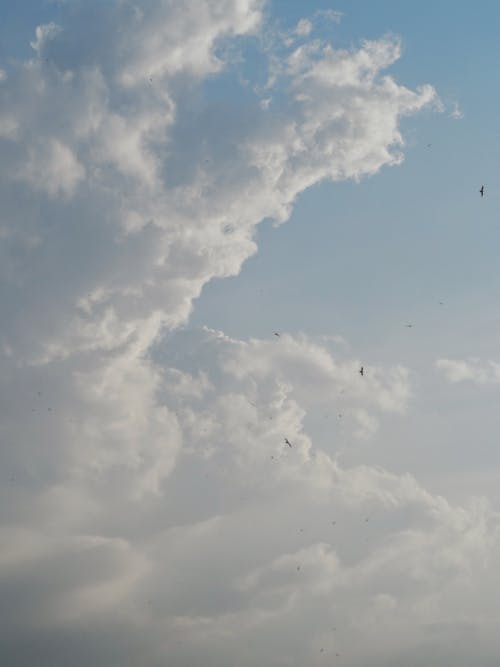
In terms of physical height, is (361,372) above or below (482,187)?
below

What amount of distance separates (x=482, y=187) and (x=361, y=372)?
58.3 m

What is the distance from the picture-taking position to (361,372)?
412 ft

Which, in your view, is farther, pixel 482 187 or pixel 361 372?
pixel 361 372

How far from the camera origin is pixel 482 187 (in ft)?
344
